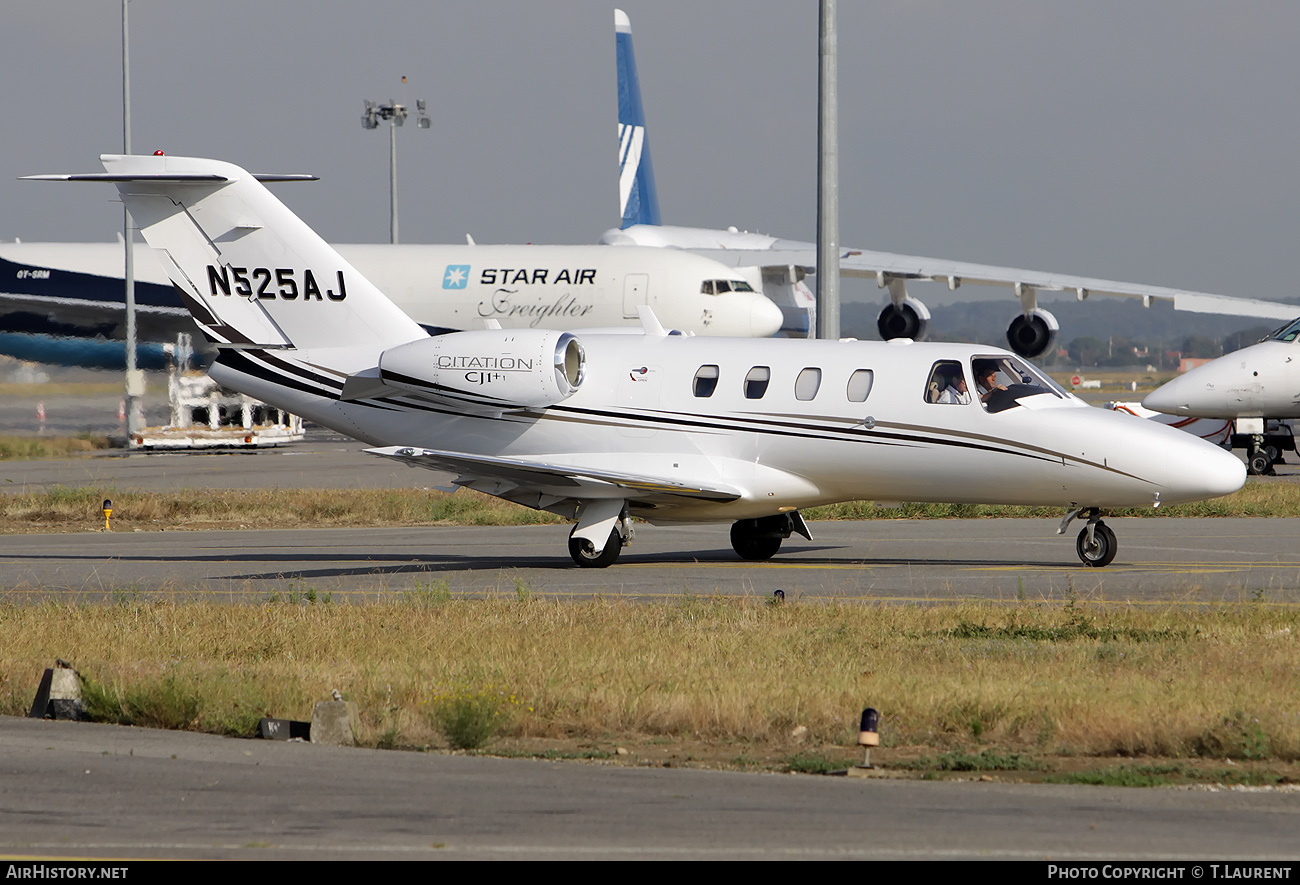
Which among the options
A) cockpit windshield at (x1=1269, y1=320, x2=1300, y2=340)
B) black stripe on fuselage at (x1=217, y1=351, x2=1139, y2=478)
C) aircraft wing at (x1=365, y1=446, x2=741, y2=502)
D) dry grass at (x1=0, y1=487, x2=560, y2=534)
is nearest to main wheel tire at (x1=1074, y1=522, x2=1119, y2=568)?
black stripe on fuselage at (x1=217, y1=351, x2=1139, y2=478)

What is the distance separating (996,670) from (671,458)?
26.8 ft

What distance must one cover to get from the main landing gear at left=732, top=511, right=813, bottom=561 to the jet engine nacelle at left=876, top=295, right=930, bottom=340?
29.2m

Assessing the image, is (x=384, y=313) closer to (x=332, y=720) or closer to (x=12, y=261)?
(x=332, y=720)

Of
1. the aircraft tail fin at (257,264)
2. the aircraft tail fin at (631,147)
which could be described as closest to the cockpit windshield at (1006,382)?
the aircraft tail fin at (257,264)

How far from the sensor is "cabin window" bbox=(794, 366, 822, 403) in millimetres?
17922

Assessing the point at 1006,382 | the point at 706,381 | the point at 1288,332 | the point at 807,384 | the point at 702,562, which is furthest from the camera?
the point at 1288,332

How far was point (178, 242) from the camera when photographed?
19.8m

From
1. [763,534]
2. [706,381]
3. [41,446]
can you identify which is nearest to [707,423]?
[706,381]

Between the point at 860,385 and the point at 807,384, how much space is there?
610mm

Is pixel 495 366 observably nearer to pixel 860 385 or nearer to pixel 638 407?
pixel 638 407

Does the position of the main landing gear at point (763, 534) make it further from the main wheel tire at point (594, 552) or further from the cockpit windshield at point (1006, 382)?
the cockpit windshield at point (1006, 382)

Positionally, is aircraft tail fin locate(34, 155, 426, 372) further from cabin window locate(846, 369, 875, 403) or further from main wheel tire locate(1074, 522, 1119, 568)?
main wheel tire locate(1074, 522, 1119, 568)

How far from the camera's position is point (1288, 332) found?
99.8 feet
